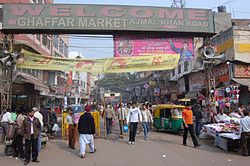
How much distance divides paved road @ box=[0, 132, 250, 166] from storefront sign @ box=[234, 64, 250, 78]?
1273cm

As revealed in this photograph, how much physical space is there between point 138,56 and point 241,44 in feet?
40.6

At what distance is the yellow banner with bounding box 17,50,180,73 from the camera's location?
15352mm

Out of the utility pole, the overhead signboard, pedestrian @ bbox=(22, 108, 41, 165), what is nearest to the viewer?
pedestrian @ bbox=(22, 108, 41, 165)

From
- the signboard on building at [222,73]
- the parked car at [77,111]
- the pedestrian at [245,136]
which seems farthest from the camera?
the signboard on building at [222,73]

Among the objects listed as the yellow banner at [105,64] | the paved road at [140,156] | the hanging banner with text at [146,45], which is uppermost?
the hanging banner with text at [146,45]

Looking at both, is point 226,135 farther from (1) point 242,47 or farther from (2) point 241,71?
(1) point 242,47

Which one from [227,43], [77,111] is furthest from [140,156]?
[227,43]

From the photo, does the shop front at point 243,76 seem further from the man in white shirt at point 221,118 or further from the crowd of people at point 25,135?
the crowd of people at point 25,135

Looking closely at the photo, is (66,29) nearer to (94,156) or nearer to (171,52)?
(171,52)

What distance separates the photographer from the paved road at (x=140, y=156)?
9.33 meters

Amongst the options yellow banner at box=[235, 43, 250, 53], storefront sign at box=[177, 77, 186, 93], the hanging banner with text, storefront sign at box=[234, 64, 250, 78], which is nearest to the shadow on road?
the hanging banner with text

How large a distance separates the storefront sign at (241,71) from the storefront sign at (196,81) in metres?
6.94

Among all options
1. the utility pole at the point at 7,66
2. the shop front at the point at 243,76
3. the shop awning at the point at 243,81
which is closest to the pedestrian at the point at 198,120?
the shop awning at the point at 243,81

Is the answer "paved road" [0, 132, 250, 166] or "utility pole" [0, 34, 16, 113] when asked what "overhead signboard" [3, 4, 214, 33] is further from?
"paved road" [0, 132, 250, 166]
